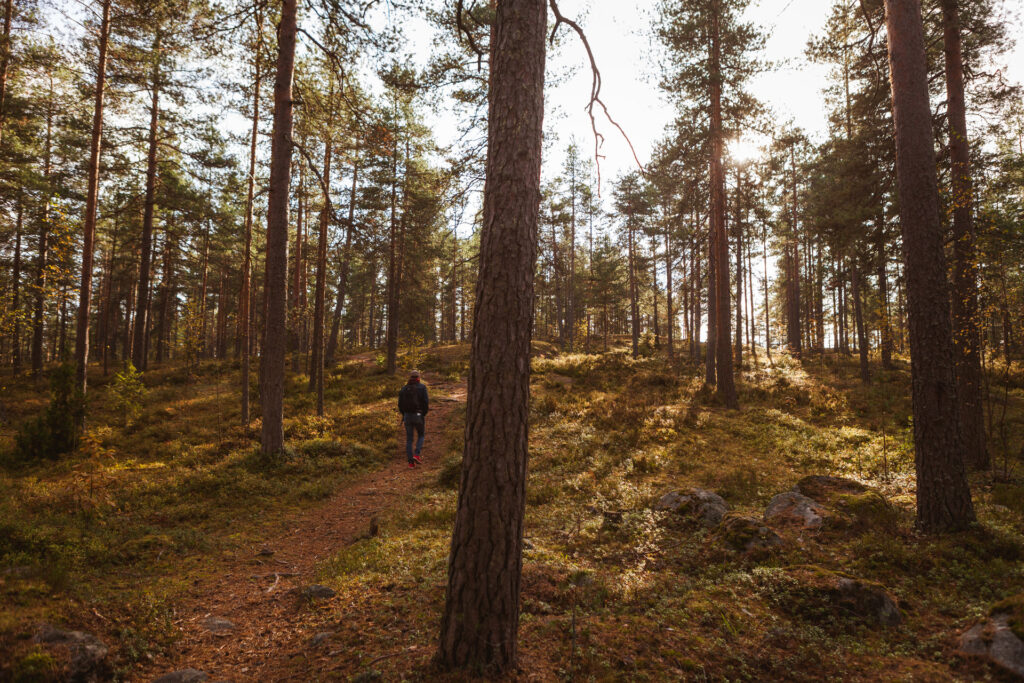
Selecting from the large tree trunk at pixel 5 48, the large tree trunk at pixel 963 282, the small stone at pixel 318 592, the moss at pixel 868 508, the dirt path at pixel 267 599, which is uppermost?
the large tree trunk at pixel 5 48

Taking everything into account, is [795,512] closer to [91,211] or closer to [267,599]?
[267,599]

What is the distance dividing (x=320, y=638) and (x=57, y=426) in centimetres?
1035

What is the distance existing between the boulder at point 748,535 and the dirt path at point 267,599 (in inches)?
201

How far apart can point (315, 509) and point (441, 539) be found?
11.0 feet

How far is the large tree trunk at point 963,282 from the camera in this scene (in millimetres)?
8109

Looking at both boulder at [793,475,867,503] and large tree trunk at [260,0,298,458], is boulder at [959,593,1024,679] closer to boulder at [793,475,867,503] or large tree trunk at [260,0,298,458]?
boulder at [793,475,867,503]

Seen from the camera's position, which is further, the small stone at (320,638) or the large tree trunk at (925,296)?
the large tree trunk at (925,296)

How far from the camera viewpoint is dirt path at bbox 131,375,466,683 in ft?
11.7

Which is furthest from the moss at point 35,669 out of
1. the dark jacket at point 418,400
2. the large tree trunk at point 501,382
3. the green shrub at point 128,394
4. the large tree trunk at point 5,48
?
the large tree trunk at point 5,48

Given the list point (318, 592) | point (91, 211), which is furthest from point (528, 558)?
point (91, 211)

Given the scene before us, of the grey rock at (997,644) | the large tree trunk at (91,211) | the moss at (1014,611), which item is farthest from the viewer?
the large tree trunk at (91,211)

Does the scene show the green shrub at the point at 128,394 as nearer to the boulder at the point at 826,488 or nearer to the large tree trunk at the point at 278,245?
the large tree trunk at the point at 278,245

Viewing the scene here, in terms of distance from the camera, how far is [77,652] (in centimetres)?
318

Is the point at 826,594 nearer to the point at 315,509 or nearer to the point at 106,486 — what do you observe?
the point at 315,509
